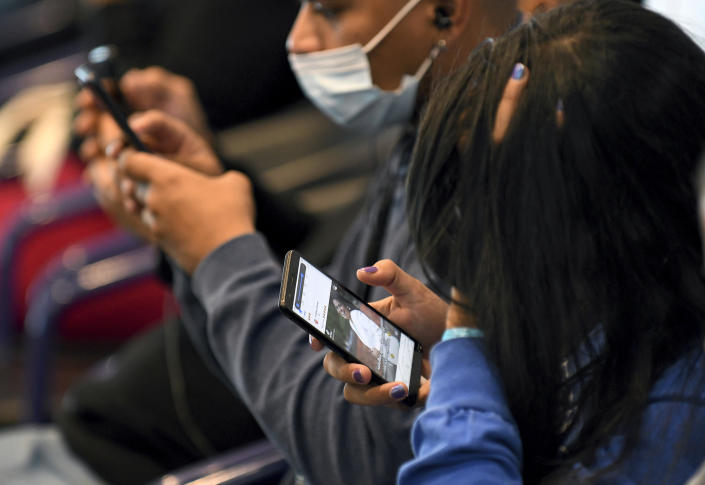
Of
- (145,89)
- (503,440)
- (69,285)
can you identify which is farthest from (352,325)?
(69,285)

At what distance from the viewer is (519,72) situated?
2.22ft

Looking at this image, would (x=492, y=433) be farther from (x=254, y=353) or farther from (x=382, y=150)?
(x=382, y=150)

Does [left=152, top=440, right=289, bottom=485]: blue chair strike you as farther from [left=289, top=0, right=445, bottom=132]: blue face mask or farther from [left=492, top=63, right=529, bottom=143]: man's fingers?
→ [left=492, top=63, right=529, bottom=143]: man's fingers

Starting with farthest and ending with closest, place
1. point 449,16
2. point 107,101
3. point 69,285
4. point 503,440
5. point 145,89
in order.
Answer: point 69,285, point 145,89, point 107,101, point 449,16, point 503,440

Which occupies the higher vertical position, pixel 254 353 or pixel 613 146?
pixel 613 146

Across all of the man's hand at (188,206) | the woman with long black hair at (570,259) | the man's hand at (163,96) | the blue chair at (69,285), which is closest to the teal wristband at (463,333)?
the woman with long black hair at (570,259)

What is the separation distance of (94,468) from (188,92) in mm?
542

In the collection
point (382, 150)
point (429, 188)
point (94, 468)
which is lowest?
point (94, 468)

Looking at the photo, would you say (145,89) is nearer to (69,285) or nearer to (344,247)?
(344,247)

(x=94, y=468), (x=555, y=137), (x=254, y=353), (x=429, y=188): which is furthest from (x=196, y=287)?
(x=94, y=468)

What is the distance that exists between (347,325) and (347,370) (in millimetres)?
32

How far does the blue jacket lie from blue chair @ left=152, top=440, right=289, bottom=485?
400 mm

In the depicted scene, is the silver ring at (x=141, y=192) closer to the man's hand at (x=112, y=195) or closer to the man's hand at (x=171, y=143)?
the man's hand at (x=171, y=143)

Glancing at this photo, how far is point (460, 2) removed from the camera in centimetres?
89
